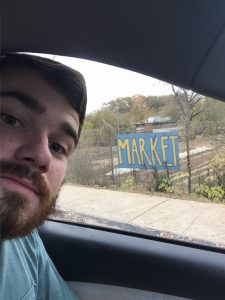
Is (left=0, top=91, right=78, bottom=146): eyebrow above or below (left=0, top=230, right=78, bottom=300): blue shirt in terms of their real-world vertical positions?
above

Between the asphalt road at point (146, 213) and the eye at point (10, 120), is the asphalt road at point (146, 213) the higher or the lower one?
the lower one

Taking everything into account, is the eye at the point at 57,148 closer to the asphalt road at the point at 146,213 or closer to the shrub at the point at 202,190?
the asphalt road at the point at 146,213

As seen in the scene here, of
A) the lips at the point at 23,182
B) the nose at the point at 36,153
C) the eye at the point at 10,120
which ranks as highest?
the eye at the point at 10,120

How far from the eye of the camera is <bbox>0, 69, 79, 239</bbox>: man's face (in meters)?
1.02

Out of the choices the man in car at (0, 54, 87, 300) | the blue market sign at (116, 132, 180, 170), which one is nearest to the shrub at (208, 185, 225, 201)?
the blue market sign at (116, 132, 180, 170)

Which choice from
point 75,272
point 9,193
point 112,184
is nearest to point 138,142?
point 112,184

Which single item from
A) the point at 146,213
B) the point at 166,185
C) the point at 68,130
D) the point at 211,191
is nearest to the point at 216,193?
the point at 211,191

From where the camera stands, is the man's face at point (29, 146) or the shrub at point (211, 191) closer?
the man's face at point (29, 146)

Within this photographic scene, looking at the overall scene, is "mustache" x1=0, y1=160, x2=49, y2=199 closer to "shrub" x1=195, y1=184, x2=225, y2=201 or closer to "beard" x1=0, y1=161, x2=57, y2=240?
"beard" x1=0, y1=161, x2=57, y2=240

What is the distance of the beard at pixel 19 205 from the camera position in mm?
998

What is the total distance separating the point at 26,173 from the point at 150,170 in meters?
0.74

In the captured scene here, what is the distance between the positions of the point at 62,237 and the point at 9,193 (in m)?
0.78

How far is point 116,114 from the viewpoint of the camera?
1720 millimetres

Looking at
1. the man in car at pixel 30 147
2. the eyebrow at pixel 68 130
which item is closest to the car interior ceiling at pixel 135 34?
the man in car at pixel 30 147
